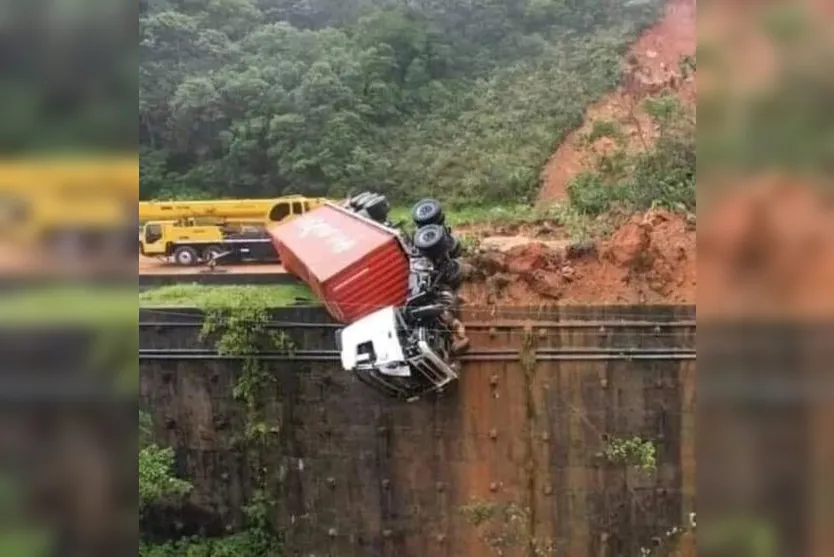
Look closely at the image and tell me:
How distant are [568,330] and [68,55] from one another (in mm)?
3024

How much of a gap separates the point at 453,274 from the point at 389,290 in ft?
1.16

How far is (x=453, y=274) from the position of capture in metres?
4.42

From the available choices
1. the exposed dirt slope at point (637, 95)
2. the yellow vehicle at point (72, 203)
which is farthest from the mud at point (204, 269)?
the yellow vehicle at point (72, 203)

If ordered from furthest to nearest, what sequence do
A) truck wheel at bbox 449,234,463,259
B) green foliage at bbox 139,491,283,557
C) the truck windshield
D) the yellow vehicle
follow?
green foliage at bbox 139,491,283,557, truck wheel at bbox 449,234,463,259, the truck windshield, the yellow vehicle

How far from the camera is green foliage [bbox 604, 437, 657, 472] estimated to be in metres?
4.28

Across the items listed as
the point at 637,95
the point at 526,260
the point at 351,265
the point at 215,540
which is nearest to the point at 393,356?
the point at 351,265

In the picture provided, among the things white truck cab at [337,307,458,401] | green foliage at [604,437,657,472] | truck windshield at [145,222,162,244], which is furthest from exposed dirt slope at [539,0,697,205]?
truck windshield at [145,222,162,244]

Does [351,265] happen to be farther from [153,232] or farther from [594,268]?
[594,268]

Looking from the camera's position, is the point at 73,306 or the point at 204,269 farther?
the point at 204,269

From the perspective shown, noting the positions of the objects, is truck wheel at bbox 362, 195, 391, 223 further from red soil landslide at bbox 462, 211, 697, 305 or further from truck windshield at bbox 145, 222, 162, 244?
truck windshield at bbox 145, 222, 162, 244

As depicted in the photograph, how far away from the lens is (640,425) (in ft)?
14.1

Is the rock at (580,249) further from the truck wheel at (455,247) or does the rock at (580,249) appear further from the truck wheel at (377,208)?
the truck wheel at (377,208)

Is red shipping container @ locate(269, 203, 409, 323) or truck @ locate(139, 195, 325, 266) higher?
truck @ locate(139, 195, 325, 266)

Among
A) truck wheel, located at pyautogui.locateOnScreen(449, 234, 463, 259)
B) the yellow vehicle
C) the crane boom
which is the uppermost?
the crane boom
